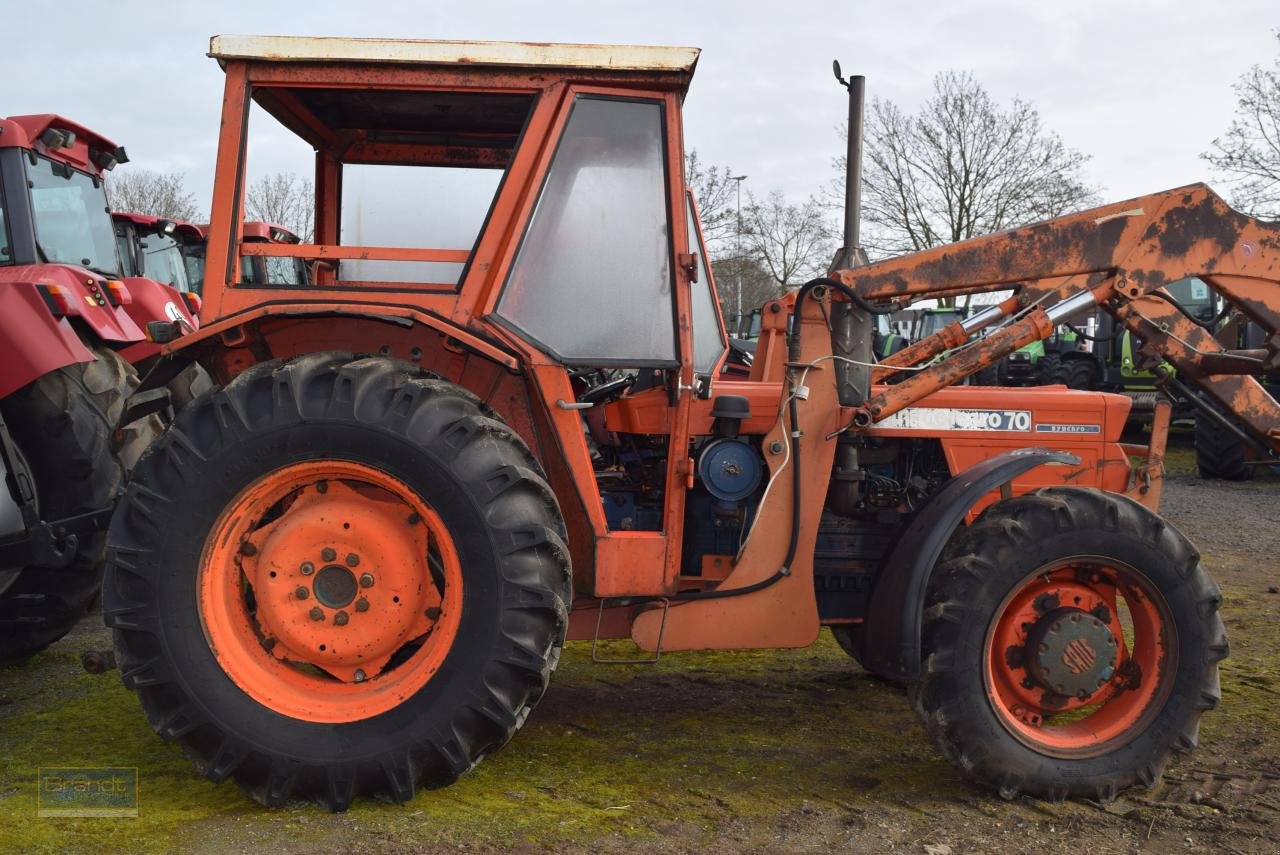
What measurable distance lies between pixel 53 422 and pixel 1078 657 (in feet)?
13.5

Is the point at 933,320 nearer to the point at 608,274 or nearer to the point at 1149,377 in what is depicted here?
the point at 1149,377

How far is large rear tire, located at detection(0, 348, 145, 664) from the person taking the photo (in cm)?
480

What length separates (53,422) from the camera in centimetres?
482

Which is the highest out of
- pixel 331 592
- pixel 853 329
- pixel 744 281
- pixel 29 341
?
pixel 744 281

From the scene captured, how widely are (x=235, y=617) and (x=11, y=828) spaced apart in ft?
2.75

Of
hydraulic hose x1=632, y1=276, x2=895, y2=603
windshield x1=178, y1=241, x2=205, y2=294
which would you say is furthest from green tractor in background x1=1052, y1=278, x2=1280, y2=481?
windshield x1=178, y1=241, x2=205, y2=294

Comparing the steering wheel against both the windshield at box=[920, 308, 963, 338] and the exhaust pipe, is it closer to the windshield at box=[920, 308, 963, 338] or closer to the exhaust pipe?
the exhaust pipe

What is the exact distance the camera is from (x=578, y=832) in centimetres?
331

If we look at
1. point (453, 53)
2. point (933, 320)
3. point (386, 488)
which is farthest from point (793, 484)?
point (933, 320)

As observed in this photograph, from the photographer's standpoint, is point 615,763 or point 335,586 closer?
point 335,586

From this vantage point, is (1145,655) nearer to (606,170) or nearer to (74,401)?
(606,170)

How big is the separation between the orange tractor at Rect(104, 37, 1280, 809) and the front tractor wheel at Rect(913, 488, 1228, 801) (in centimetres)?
1

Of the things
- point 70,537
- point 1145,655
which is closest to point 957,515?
point 1145,655

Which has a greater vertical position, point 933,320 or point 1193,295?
point 1193,295
